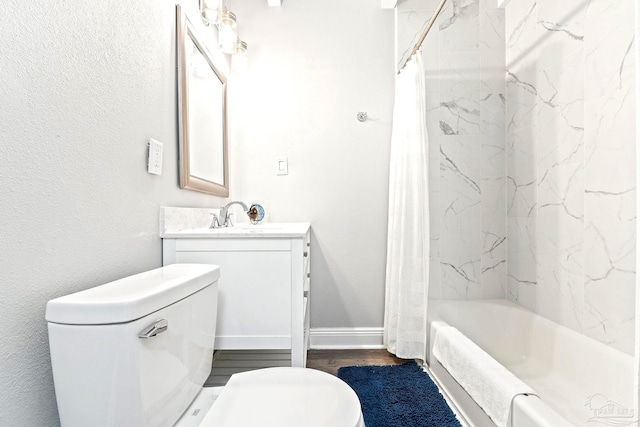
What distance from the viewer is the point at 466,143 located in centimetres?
210

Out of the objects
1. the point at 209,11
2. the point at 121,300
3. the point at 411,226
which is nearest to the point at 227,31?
the point at 209,11

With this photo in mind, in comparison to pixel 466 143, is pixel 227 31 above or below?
above

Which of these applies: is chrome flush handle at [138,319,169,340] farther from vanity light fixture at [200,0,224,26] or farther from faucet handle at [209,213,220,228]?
vanity light fixture at [200,0,224,26]

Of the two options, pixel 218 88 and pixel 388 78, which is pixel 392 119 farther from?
pixel 218 88

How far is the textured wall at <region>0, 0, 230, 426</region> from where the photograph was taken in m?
0.62

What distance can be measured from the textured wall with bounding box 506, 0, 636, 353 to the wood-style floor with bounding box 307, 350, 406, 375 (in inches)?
35.7

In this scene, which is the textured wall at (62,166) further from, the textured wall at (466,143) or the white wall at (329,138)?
the textured wall at (466,143)

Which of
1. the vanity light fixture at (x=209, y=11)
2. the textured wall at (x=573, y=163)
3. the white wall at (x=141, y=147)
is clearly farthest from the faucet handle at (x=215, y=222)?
the textured wall at (x=573, y=163)

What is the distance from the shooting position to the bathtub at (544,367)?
48.1 inches

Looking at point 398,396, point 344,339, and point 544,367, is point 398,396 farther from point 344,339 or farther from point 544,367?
point 544,367

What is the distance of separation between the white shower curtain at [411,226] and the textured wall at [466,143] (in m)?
0.31

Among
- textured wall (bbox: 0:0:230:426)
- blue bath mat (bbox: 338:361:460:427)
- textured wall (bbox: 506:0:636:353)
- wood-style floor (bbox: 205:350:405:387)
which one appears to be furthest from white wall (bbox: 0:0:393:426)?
textured wall (bbox: 506:0:636:353)

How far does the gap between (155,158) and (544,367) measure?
207cm

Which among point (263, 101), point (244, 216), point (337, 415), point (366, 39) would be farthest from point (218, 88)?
point (337, 415)
